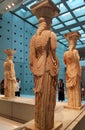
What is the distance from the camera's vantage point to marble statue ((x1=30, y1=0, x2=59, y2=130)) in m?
3.24

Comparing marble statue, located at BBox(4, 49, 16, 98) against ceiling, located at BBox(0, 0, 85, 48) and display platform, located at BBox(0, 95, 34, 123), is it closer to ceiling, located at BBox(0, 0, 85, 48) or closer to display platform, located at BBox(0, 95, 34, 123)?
display platform, located at BBox(0, 95, 34, 123)

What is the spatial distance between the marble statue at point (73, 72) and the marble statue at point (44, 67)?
2263 mm

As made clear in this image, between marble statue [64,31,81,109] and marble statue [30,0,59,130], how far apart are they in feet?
7.43

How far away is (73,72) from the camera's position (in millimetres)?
5625

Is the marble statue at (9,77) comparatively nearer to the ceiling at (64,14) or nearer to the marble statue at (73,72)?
the marble statue at (73,72)

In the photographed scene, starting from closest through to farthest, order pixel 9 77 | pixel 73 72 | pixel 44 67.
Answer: pixel 44 67
pixel 73 72
pixel 9 77

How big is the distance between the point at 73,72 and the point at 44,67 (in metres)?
2.54

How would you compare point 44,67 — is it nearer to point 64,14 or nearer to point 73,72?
point 73,72

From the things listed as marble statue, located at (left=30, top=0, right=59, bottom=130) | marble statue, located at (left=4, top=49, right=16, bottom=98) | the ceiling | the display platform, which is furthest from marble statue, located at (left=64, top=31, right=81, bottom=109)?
the ceiling

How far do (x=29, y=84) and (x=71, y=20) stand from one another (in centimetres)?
666

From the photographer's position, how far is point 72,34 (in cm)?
553

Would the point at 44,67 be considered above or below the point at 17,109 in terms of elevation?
above

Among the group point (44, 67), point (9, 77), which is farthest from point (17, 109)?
point (44, 67)

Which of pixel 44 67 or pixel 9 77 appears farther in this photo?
pixel 9 77
